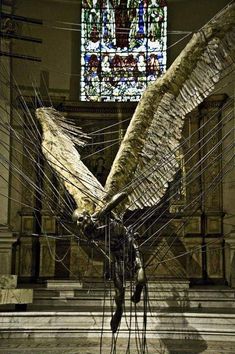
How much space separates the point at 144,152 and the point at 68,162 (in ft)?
2.56

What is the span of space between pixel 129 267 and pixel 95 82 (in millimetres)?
8548

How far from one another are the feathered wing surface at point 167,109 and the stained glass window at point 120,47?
23.4 ft

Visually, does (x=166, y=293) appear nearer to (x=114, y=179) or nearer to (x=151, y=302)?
(x=151, y=302)

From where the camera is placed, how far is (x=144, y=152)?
18.3ft

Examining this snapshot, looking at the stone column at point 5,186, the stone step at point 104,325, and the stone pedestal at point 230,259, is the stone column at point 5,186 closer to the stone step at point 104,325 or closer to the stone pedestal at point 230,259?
the stone step at point 104,325

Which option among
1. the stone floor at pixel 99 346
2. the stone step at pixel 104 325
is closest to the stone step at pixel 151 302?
the stone step at pixel 104 325

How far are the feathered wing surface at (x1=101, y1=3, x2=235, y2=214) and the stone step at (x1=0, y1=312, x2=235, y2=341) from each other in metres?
1.73

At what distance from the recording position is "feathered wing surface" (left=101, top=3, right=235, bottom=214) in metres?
4.73

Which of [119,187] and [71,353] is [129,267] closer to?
[119,187]

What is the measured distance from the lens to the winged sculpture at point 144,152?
461 cm

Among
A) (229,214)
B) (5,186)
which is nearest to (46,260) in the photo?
(5,186)

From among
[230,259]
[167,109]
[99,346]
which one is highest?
[167,109]

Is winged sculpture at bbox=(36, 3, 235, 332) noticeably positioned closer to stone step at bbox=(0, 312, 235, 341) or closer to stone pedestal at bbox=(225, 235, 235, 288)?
stone step at bbox=(0, 312, 235, 341)

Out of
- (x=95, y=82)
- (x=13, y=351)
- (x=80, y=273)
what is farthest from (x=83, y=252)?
(x=13, y=351)
